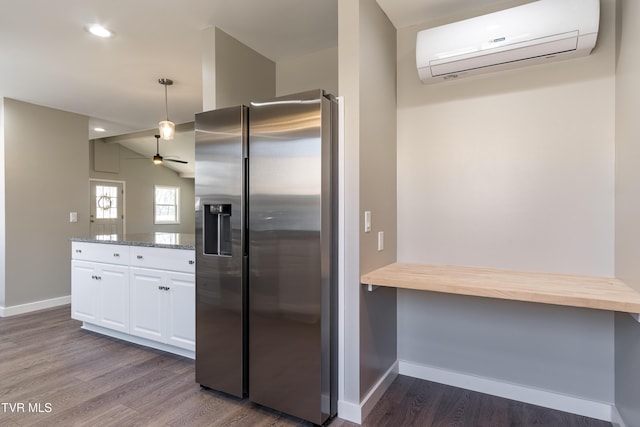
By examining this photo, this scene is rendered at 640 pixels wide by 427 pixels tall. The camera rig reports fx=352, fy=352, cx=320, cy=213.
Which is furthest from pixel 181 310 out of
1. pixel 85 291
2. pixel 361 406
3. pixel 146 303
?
pixel 361 406

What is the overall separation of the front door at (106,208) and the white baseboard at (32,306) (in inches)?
101

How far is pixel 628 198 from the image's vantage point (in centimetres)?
174

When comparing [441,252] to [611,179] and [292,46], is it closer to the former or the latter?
[611,179]

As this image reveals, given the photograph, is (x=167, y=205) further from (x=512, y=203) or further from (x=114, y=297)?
(x=512, y=203)

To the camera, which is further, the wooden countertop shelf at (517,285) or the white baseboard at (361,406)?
the white baseboard at (361,406)

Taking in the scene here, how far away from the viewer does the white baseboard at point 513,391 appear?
2.03m

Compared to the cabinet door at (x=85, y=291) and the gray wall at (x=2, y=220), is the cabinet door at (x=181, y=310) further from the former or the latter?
the gray wall at (x=2, y=220)

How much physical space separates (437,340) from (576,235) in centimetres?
111

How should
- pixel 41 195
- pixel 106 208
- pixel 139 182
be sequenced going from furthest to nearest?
pixel 139 182, pixel 106 208, pixel 41 195

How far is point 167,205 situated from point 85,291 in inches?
241

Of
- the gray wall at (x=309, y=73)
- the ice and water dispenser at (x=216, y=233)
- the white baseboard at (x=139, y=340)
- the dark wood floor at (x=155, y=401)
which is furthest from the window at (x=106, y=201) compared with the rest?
the ice and water dispenser at (x=216, y=233)

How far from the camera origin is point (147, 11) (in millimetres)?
2480

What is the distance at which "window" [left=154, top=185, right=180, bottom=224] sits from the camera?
8.95 metres

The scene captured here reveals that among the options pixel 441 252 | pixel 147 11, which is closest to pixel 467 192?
pixel 441 252
